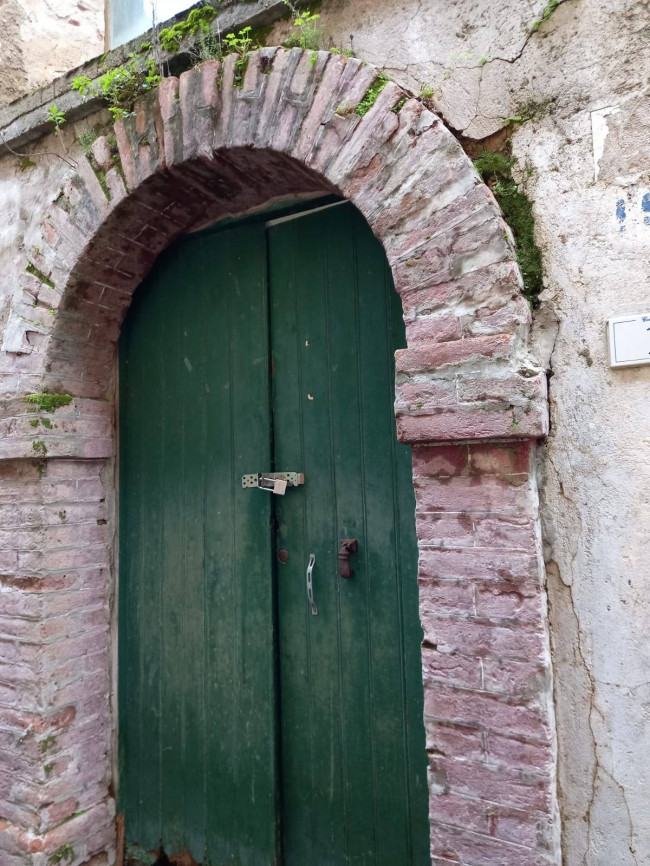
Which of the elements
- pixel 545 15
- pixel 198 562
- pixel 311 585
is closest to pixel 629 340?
pixel 545 15

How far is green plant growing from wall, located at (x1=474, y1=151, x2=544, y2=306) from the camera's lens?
6.26ft

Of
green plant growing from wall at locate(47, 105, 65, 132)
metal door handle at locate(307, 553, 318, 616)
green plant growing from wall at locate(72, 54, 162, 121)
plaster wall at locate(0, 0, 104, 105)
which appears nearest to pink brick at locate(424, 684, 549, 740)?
metal door handle at locate(307, 553, 318, 616)

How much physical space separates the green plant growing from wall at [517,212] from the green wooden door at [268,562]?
53 centimetres

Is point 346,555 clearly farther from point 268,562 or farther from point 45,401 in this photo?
point 45,401

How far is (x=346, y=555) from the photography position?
235 cm

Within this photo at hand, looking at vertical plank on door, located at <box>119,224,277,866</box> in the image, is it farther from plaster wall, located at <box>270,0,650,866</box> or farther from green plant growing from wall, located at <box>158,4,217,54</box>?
plaster wall, located at <box>270,0,650,866</box>

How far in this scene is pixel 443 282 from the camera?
192 cm

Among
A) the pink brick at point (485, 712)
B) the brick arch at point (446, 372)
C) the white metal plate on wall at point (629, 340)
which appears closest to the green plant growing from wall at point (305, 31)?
the brick arch at point (446, 372)

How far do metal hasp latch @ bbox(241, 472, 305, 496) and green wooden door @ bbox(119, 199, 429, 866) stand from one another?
0.04m

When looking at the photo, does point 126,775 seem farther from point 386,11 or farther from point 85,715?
point 386,11

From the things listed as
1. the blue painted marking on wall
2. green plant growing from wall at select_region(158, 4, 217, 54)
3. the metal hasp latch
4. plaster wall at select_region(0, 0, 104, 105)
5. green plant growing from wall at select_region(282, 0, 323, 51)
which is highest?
plaster wall at select_region(0, 0, 104, 105)

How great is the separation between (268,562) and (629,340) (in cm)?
158

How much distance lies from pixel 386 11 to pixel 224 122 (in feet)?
2.24

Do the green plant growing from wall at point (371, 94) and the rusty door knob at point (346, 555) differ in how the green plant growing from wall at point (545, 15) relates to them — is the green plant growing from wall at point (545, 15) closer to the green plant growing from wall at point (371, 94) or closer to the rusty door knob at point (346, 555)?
the green plant growing from wall at point (371, 94)
